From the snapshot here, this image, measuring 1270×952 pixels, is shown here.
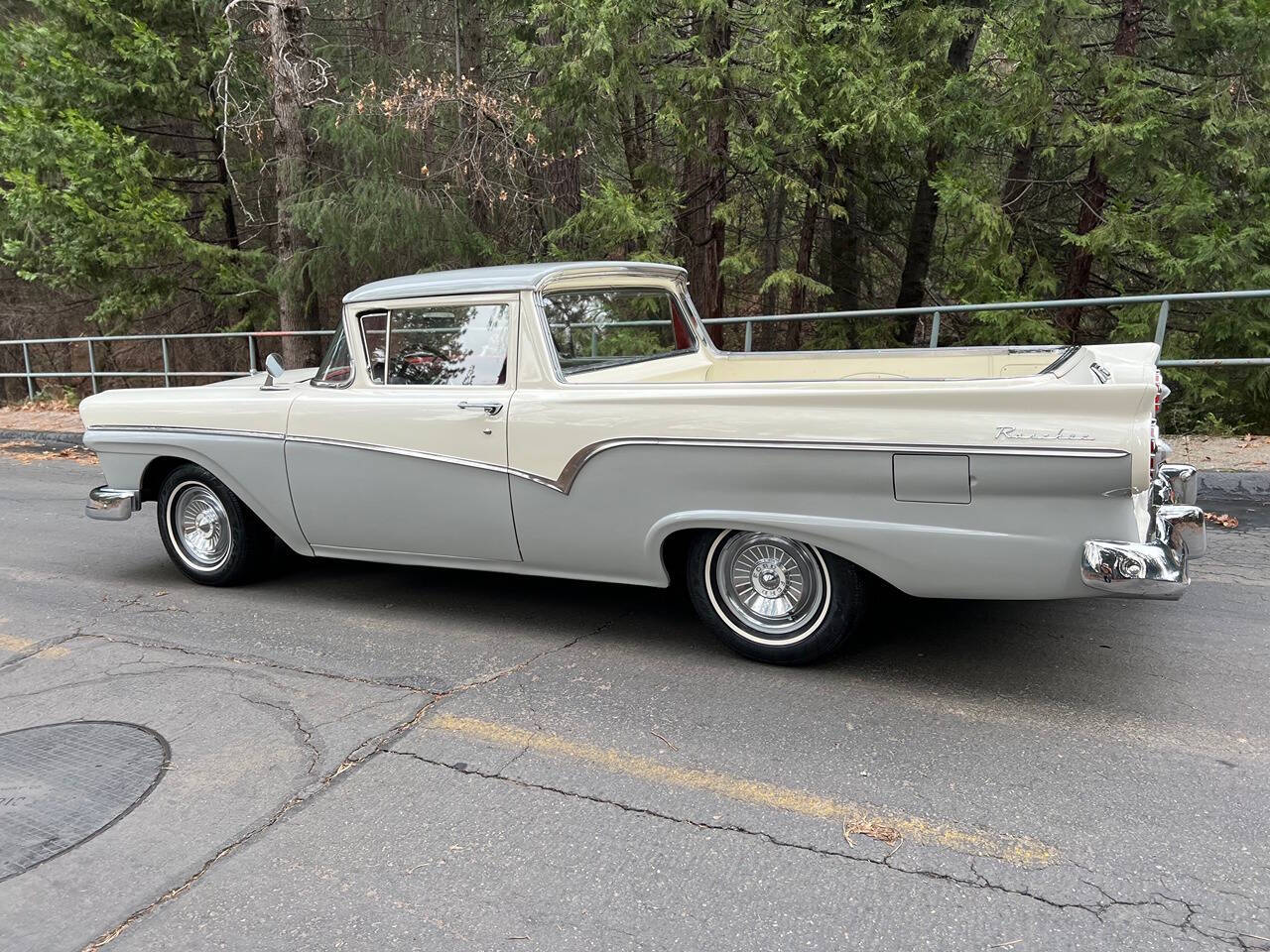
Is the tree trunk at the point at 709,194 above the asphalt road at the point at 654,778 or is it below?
above

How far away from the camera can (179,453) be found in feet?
18.8

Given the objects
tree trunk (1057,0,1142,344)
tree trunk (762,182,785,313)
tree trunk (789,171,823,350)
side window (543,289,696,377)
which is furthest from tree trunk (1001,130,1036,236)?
side window (543,289,696,377)

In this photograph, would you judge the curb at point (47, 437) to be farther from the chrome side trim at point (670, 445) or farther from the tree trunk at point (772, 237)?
the tree trunk at point (772, 237)

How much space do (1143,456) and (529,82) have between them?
11524 millimetres

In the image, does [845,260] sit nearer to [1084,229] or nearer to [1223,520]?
[1084,229]

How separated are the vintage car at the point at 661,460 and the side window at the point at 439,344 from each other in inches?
0.5

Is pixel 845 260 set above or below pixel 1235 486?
above

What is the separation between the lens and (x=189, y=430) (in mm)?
5695

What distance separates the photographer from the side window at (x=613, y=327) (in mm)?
4941

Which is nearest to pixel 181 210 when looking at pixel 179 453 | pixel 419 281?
pixel 179 453

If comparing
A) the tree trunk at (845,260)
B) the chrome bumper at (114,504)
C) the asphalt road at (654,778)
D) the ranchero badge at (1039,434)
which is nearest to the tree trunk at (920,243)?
the tree trunk at (845,260)

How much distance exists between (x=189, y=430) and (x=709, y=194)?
373 inches

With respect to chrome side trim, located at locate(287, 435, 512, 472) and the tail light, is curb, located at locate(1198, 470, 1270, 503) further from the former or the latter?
chrome side trim, located at locate(287, 435, 512, 472)

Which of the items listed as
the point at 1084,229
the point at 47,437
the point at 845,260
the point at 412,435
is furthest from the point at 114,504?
the point at 845,260
